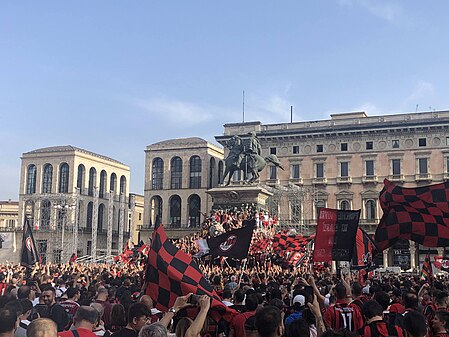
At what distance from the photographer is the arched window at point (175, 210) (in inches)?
3287

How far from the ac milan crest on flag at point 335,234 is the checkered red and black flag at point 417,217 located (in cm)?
70

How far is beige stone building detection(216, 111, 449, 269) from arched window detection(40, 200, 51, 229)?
32106mm

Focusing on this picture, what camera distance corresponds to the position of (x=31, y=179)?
291 ft

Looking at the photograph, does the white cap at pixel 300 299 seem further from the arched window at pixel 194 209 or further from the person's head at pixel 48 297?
the arched window at pixel 194 209

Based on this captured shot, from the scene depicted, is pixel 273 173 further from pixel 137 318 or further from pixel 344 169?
pixel 137 318

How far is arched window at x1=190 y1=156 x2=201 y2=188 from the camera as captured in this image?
82.4 meters

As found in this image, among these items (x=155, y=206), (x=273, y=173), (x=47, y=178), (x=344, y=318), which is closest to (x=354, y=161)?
(x=273, y=173)

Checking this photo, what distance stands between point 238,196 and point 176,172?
49.0 meters

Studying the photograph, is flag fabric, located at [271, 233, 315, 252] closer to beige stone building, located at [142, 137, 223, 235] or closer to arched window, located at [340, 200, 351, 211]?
arched window, located at [340, 200, 351, 211]

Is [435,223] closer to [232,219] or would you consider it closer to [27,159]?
[232,219]

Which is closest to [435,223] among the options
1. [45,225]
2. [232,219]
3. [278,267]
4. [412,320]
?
[412,320]

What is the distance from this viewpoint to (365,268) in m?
18.4

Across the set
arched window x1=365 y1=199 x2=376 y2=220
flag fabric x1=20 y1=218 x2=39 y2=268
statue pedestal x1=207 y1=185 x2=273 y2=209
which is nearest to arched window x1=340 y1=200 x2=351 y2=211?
arched window x1=365 y1=199 x2=376 y2=220

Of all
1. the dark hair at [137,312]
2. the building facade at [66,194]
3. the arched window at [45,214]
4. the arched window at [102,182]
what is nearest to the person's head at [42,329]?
the dark hair at [137,312]
